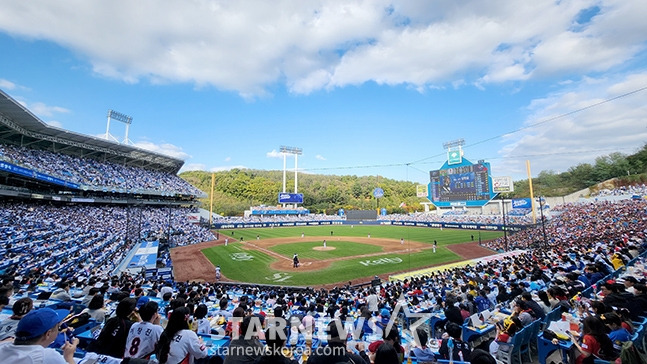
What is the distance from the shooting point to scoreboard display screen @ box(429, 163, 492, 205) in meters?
55.4

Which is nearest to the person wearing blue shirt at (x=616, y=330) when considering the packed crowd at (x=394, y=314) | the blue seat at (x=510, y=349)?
the packed crowd at (x=394, y=314)

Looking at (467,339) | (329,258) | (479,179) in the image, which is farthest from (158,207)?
(479,179)

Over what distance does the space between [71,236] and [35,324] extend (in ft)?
99.7

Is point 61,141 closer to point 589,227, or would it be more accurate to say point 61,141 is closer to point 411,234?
point 411,234

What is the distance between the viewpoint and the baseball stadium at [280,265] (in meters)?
5.74

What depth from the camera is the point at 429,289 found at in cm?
1279

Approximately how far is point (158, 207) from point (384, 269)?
46.1 metres

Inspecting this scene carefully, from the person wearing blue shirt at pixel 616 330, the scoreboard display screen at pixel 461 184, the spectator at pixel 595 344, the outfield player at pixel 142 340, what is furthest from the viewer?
the scoreboard display screen at pixel 461 184

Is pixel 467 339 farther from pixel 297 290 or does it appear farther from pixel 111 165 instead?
pixel 111 165

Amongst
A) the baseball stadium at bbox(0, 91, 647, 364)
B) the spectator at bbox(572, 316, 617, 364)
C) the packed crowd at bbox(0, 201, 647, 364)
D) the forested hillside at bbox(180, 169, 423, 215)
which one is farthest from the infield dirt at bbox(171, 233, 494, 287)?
the forested hillside at bbox(180, 169, 423, 215)

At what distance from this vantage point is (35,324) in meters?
2.49

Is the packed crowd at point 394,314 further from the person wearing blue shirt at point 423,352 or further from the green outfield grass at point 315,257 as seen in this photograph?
the green outfield grass at point 315,257

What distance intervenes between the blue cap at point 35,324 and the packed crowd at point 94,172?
119 feet

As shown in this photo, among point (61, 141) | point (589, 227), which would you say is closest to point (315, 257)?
point (589, 227)
